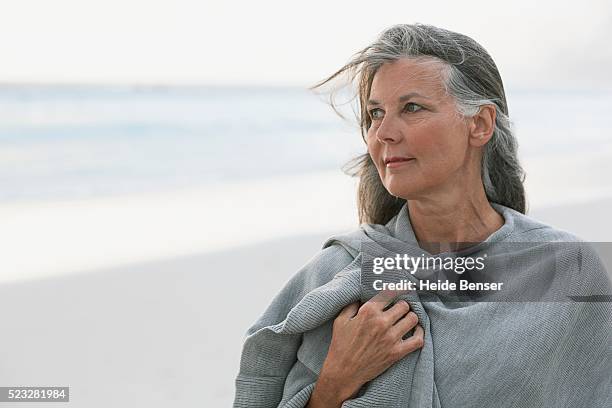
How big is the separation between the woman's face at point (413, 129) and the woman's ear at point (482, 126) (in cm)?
5

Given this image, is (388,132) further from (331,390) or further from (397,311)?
(331,390)

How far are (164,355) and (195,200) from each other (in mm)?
2368

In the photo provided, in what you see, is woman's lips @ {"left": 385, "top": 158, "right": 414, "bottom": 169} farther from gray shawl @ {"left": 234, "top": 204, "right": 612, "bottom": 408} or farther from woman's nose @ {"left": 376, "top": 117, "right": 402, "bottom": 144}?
gray shawl @ {"left": 234, "top": 204, "right": 612, "bottom": 408}

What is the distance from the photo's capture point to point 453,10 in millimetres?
9906

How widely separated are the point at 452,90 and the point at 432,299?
1.44 ft

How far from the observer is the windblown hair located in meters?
2.02

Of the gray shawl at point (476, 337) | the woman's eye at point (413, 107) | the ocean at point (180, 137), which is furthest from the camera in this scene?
the ocean at point (180, 137)

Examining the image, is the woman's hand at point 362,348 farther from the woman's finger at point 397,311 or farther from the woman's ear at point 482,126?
the woman's ear at point 482,126

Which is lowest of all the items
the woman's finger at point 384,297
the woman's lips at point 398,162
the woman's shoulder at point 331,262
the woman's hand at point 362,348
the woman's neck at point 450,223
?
the woman's hand at point 362,348

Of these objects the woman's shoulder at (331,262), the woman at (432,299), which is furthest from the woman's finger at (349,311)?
the woman's shoulder at (331,262)

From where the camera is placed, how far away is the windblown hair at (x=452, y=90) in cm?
202

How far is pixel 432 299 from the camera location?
6.61 feet

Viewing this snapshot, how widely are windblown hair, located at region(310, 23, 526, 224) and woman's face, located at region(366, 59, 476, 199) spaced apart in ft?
0.09

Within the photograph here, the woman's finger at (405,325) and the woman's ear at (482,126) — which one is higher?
the woman's ear at (482,126)
